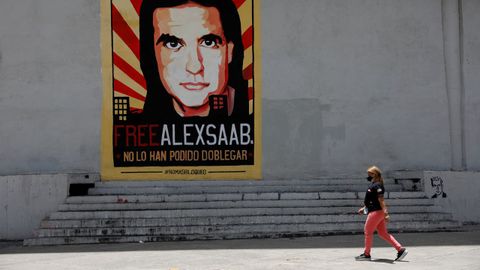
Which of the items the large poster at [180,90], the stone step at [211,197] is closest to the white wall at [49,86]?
A: the large poster at [180,90]

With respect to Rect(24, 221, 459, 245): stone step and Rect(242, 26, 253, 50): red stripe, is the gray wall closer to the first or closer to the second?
Rect(242, 26, 253, 50): red stripe

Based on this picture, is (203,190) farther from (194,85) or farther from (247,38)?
(247,38)

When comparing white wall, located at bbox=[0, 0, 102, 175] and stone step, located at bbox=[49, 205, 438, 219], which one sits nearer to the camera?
stone step, located at bbox=[49, 205, 438, 219]

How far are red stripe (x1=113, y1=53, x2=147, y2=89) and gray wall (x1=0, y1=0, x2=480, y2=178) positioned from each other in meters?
0.43

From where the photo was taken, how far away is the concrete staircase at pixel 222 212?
1377 centimetres

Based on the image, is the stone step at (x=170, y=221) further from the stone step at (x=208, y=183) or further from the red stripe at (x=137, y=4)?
the red stripe at (x=137, y=4)

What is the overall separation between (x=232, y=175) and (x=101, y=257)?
5073 mm

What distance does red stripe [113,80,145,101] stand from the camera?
15.8 metres

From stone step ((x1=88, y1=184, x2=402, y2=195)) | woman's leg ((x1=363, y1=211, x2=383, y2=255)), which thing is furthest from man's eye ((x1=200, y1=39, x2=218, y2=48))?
woman's leg ((x1=363, y1=211, x2=383, y2=255))

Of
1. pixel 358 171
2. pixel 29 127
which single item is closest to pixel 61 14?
pixel 29 127

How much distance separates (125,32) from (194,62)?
1.75 m

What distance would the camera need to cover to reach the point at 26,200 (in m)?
14.9

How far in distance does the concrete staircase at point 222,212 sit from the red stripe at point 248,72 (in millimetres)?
2472

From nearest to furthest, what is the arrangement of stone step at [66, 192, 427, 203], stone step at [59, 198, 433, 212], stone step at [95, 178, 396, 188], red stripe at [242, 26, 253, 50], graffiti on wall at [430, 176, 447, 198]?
stone step at [59, 198, 433, 212] < stone step at [66, 192, 427, 203] < stone step at [95, 178, 396, 188] < graffiti on wall at [430, 176, 447, 198] < red stripe at [242, 26, 253, 50]
